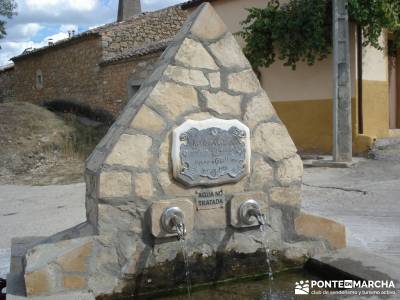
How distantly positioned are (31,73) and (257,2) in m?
14.7

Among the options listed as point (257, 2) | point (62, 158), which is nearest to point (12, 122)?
point (62, 158)

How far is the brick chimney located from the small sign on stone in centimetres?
2269

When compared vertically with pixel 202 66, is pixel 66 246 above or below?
below

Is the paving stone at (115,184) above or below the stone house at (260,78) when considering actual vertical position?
below

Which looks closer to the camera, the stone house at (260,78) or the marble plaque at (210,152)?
the marble plaque at (210,152)

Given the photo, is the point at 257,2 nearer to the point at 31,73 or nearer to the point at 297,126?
the point at 297,126

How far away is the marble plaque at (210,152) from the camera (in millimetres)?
3285

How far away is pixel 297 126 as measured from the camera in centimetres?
1258

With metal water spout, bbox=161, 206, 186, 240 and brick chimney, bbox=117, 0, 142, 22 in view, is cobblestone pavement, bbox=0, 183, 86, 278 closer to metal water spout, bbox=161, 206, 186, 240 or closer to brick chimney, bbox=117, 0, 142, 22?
metal water spout, bbox=161, 206, 186, 240

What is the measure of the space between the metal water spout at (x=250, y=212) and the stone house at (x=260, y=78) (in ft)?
27.2

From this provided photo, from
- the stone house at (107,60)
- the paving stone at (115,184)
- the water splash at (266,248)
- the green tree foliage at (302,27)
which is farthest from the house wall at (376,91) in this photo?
the paving stone at (115,184)

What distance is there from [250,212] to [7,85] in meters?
26.2

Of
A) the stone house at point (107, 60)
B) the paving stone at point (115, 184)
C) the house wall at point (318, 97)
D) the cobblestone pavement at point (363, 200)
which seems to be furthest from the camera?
the stone house at point (107, 60)

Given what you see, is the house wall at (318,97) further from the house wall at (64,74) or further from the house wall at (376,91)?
the house wall at (64,74)
